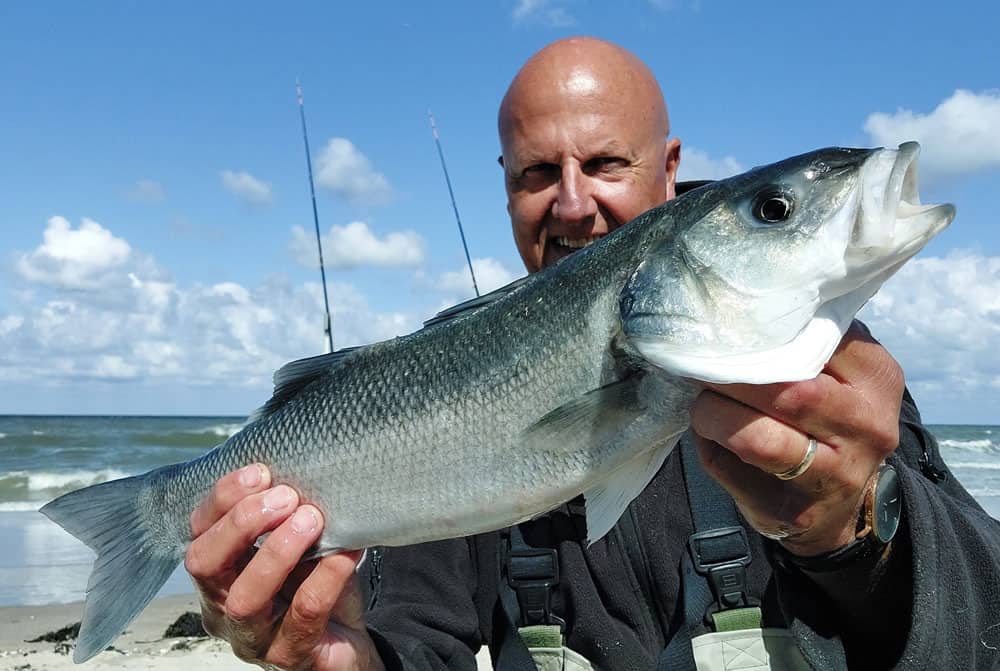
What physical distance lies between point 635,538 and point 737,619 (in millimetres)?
533

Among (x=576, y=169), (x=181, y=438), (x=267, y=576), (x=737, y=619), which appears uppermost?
(x=181, y=438)

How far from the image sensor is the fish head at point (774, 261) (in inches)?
76.9

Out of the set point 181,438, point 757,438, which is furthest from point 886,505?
point 181,438

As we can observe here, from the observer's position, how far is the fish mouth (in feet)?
6.18

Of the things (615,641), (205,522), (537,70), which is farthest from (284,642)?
(537,70)

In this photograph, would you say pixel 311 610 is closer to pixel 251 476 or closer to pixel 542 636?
pixel 251 476

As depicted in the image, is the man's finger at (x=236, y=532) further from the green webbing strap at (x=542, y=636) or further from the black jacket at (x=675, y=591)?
the green webbing strap at (x=542, y=636)

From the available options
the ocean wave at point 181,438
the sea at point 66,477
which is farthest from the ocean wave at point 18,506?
the ocean wave at point 181,438

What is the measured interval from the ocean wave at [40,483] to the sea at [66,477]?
2 cm

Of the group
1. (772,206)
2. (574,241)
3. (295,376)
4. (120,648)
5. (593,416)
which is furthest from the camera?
(120,648)

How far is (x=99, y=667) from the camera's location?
7.16m

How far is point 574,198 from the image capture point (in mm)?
4016

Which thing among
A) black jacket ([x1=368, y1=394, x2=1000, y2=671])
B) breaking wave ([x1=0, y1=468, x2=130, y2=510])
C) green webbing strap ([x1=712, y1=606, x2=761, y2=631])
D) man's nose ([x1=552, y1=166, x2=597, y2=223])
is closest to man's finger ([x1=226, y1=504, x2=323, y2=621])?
black jacket ([x1=368, y1=394, x2=1000, y2=671])

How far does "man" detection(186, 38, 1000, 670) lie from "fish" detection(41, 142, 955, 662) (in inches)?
4.7
